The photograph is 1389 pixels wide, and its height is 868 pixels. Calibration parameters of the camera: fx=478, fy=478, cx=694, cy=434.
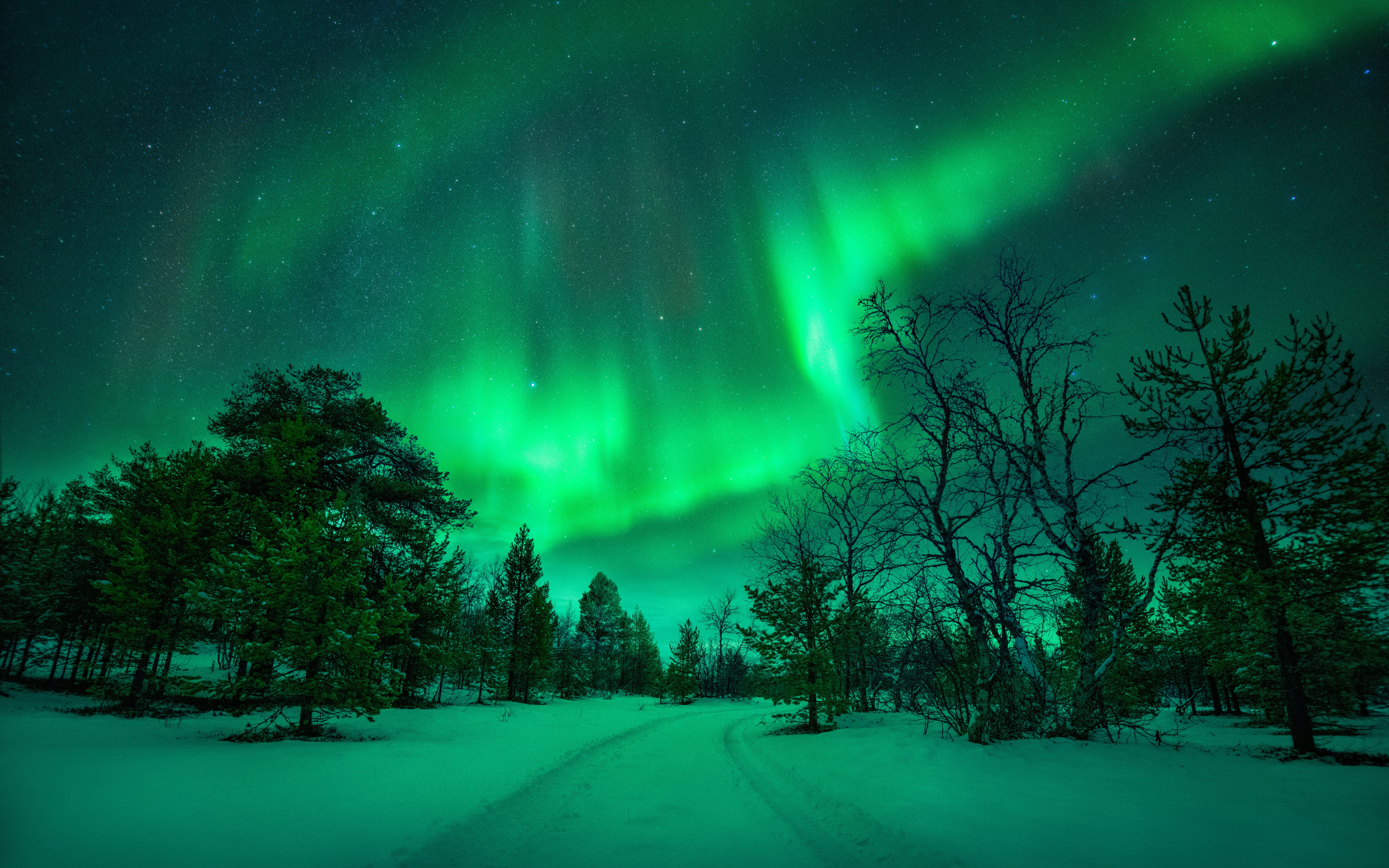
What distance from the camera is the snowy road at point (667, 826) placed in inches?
200

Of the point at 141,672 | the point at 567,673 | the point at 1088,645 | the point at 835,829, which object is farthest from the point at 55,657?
the point at 1088,645

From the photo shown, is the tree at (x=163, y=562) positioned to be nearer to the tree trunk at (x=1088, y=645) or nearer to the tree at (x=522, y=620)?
the tree at (x=522, y=620)

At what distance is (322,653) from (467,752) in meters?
4.51

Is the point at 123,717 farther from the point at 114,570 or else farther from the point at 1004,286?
the point at 1004,286

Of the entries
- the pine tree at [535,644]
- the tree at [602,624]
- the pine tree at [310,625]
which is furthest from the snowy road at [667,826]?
the tree at [602,624]

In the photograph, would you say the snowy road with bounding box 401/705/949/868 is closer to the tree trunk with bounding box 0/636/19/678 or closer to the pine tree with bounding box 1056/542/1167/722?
the pine tree with bounding box 1056/542/1167/722

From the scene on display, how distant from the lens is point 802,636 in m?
18.1

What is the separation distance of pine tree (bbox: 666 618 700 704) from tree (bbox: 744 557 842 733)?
29438mm

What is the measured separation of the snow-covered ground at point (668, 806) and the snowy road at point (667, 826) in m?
0.04

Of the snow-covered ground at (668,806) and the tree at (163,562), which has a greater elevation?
the tree at (163,562)

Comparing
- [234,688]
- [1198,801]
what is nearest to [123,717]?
[234,688]

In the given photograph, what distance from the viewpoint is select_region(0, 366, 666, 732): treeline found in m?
12.1

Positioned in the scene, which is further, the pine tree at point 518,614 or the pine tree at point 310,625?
the pine tree at point 518,614

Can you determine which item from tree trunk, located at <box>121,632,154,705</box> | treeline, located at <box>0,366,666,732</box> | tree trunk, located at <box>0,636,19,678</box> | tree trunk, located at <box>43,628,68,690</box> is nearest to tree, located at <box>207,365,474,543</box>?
treeline, located at <box>0,366,666,732</box>
